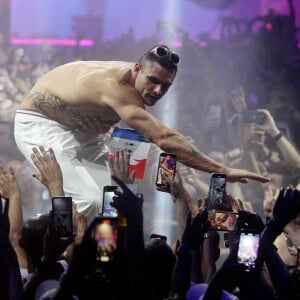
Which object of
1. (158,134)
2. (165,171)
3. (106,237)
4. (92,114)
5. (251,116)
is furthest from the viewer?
(251,116)

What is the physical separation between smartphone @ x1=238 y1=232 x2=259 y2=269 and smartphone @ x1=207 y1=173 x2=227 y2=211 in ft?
3.19

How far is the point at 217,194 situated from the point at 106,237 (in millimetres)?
1541

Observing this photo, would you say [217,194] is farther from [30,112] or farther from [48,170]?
[30,112]

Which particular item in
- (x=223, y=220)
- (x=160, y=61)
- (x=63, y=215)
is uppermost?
(x=160, y=61)

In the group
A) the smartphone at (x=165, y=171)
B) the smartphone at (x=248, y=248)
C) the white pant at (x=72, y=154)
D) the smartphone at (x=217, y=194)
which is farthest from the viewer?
the white pant at (x=72, y=154)

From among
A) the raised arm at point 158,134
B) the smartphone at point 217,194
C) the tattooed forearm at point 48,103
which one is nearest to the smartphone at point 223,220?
the smartphone at point 217,194

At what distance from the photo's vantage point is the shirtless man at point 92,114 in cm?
425

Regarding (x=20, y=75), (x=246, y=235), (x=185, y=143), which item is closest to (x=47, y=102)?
(x=20, y=75)

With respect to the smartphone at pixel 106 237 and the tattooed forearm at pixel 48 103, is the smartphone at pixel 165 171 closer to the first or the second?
the tattooed forearm at pixel 48 103

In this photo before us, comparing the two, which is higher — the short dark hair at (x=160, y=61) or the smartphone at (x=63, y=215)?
the short dark hair at (x=160, y=61)

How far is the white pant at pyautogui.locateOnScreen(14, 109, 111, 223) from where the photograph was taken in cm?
443

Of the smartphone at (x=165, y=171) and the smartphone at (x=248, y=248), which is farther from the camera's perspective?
the smartphone at (x=165, y=171)

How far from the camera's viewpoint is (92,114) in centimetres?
441

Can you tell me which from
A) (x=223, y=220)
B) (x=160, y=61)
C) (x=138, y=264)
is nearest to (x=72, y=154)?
(x=160, y=61)
